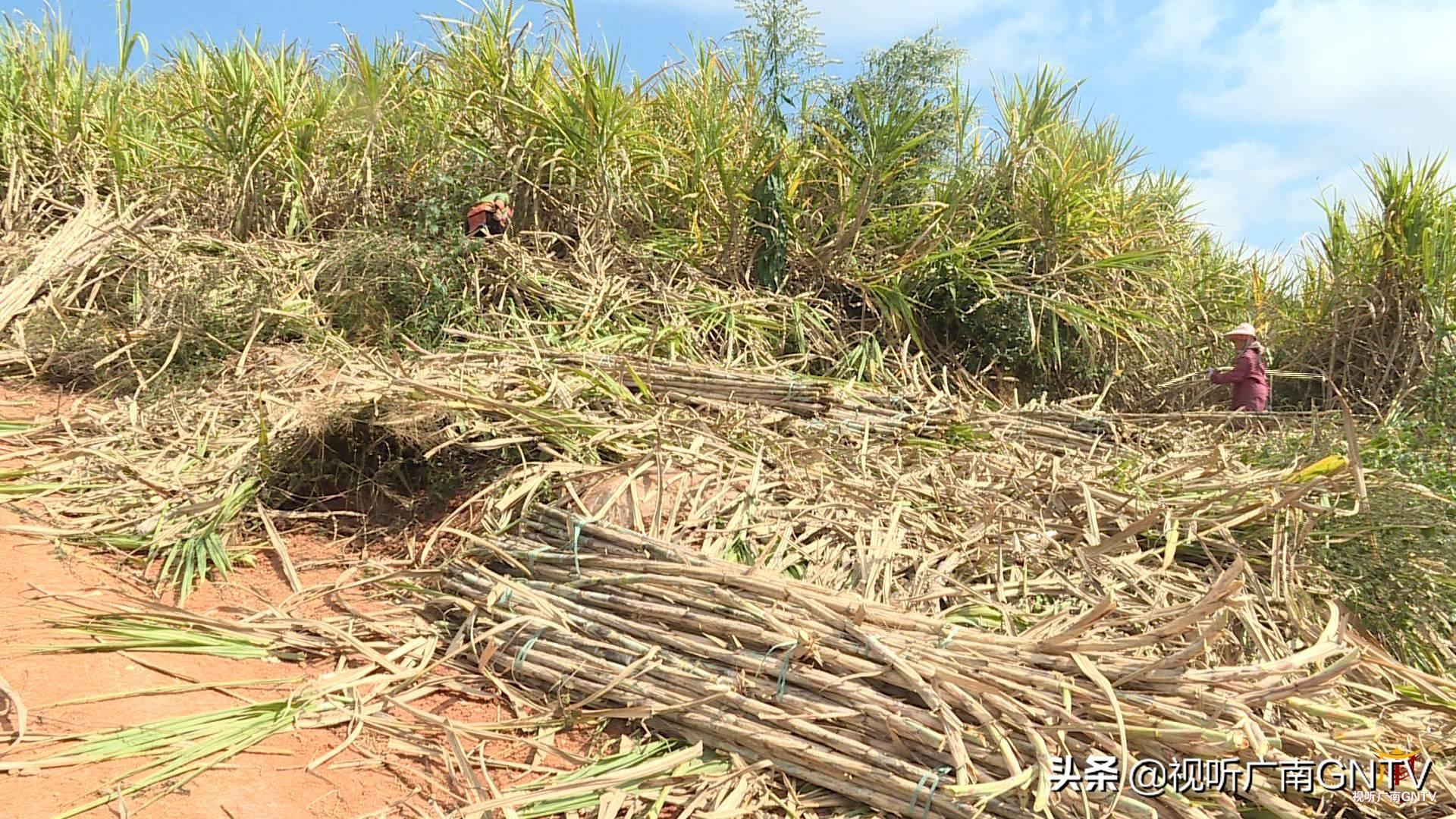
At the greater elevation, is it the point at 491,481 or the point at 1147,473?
the point at 1147,473

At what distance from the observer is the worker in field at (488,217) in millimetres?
5375

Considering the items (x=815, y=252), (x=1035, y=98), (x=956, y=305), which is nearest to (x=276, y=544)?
(x=815, y=252)

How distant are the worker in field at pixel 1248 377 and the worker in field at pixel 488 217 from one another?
4.32 m

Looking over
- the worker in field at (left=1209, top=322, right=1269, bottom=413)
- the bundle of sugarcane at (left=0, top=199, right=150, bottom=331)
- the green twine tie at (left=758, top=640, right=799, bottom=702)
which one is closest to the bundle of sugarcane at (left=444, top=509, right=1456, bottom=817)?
the green twine tie at (left=758, top=640, right=799, bottom=702)

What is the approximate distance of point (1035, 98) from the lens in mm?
6000

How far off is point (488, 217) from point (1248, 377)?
14.8 feet

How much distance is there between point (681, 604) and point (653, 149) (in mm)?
3996

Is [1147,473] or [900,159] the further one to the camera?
[900,159]

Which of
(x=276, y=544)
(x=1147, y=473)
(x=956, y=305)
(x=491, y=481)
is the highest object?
(x=956, y=305)

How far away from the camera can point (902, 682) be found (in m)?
2.24

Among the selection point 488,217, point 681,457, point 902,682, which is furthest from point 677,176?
point 902,682

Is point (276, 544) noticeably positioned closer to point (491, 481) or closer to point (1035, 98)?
point (491, 481)

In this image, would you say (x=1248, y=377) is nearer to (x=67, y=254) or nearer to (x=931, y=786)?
(x=931, y=786)

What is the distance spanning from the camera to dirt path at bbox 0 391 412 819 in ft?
6.88
